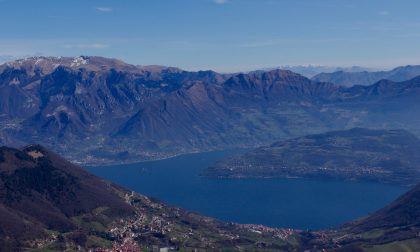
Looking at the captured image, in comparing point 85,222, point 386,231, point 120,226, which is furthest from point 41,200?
point 386,231

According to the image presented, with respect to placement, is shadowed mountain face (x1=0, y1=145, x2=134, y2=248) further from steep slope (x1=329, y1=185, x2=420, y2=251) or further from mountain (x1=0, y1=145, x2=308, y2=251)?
steep slope (x1=329, y1=185, x2=420, y2=251)

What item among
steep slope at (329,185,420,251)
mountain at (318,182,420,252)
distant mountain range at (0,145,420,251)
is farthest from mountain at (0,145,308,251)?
steep slope at (329,185,420,251)

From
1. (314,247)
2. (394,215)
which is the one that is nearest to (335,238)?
(314,247)

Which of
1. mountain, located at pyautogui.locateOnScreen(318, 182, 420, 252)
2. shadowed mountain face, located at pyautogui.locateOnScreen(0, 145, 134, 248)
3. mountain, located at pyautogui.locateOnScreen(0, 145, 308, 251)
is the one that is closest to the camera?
mountain, located at pyautogui.locateOnScreen(318, 182, 420, 252)

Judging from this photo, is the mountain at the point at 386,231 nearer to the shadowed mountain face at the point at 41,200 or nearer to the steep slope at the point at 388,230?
the steep slope at the point at 388,230

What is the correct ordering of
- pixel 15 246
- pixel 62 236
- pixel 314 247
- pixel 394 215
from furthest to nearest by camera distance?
pixel 394 215 → pixel 314 247 → pixel 62 236 → pixel 15 246

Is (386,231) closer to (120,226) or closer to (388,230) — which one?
(388,230)

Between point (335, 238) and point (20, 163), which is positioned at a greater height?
point (20, 163)

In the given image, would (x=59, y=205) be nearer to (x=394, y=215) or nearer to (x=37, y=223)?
(x=37, y=223)
